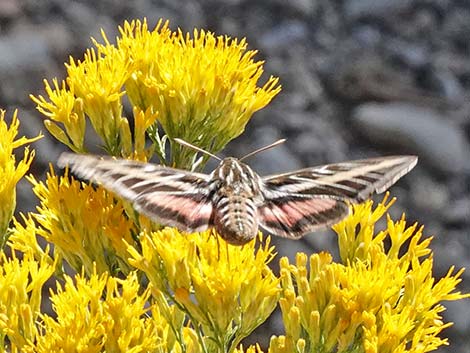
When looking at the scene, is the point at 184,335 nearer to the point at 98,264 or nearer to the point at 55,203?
the point at 98,264

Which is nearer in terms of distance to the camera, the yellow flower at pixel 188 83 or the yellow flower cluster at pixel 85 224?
the yellow flower cluster at pixel 85 224

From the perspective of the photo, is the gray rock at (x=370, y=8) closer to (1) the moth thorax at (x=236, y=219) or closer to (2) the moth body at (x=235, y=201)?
(2) the moth body at (x=235, y=201)

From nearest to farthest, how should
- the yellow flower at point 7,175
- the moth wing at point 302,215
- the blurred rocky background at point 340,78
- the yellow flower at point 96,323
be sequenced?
the yellow flower at point 96,323 → the moth wing at point 302,215 → the yellow flower at point 7,175 → the blurred rocky background at point 340,78

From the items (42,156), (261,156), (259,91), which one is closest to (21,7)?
(42,156)

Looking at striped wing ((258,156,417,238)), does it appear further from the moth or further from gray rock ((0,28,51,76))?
gray rock ((0,28,51,76))

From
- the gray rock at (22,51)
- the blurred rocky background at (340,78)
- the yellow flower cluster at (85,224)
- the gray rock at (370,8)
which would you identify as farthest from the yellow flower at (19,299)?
the gray rock at (370,8)

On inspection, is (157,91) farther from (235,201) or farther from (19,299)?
(19,299)

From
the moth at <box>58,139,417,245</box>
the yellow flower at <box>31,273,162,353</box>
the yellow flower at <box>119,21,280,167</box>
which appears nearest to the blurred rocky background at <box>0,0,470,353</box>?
the yellow flower at <box>119,21,280,167</box>
